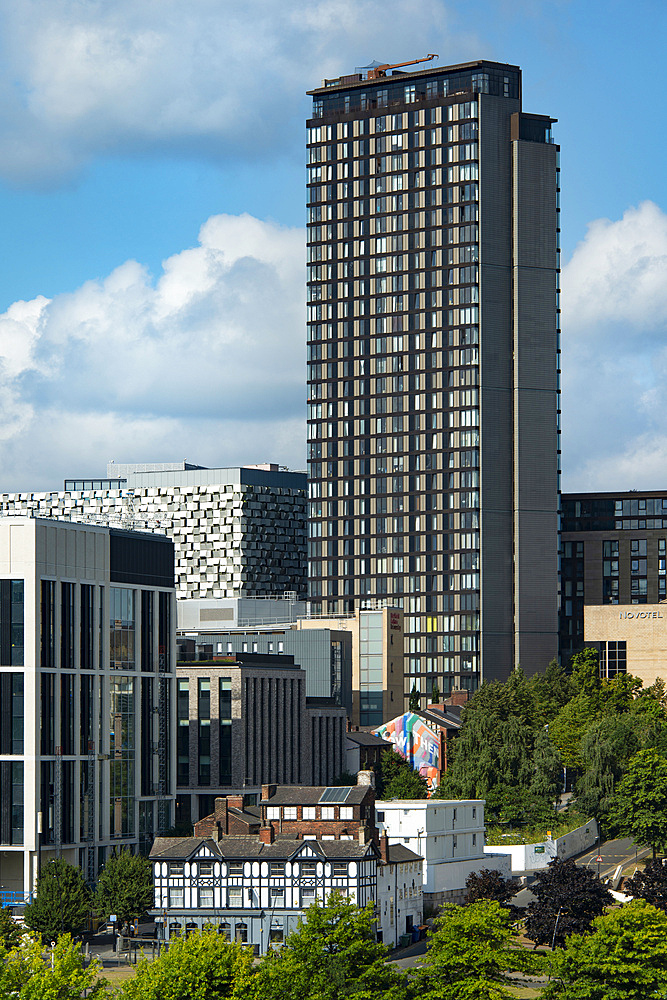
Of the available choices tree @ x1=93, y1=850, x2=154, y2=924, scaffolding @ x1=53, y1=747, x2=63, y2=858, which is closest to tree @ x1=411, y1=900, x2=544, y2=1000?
tree @ x1=93, y1=850, x2=154, y2=924

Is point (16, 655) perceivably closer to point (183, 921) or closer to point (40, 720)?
point (40, 720)

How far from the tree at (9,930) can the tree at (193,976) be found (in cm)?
3018

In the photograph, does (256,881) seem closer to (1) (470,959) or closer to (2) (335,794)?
(2) (335,794)

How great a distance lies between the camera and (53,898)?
155 meters

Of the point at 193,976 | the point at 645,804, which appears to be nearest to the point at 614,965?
the point at 193,976

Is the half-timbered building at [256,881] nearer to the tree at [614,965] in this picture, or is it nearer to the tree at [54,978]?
the tree at [614,965]

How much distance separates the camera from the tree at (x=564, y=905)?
152m

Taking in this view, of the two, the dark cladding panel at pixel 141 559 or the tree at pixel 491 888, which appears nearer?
the tree at pixel 491 888

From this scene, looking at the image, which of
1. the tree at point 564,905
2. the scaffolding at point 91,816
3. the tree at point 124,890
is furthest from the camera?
the scaffolding at point 91,816

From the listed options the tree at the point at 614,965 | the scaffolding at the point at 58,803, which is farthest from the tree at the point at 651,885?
the scaffolding at the point at 58,803

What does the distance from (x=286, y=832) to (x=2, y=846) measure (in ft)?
83.7

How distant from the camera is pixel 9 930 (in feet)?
479

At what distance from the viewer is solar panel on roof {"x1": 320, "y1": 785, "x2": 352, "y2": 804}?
16688 cm

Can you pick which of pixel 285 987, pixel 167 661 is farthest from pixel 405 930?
pixel 285 987
